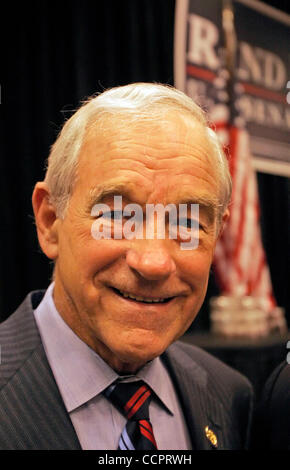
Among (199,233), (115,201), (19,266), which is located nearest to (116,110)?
(115,201)

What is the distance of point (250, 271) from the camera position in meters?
2.38

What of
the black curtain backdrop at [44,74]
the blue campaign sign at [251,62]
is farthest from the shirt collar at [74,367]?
the black curtain backdrop at [44,74]

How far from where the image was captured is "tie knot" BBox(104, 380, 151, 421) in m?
1.09

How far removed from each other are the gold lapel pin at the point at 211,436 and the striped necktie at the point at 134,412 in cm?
18

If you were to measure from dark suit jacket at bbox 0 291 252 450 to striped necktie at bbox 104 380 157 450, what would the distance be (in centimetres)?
11

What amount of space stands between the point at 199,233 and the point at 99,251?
22 cm

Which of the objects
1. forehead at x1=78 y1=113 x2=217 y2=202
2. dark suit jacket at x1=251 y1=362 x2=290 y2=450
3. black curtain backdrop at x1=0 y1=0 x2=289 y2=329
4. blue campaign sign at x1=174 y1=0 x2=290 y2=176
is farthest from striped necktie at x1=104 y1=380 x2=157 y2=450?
black curtain backdrop at x1=0 y1=0 x2=289 y2=329

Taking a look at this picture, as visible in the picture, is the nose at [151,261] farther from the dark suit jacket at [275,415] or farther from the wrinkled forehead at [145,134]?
the dark suit jacket at [275,415]

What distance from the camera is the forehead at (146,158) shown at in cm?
102

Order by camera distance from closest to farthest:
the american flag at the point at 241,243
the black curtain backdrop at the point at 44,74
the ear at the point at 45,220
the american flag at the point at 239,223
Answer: the ear at the point at 45,220 → the american flag at the point at 239,223 → the american flag at the point at 241,243 → the black curtain backdrop at the point at 44,74

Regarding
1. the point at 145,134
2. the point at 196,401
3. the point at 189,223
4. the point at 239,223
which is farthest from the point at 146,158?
the point at 239,223

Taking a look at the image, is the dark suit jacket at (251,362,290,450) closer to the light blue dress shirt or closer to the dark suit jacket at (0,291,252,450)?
the dark suit jacket at (0,291,252,450)

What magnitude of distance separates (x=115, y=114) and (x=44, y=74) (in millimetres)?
1249

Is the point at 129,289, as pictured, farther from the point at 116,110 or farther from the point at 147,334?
the point at 116,110
